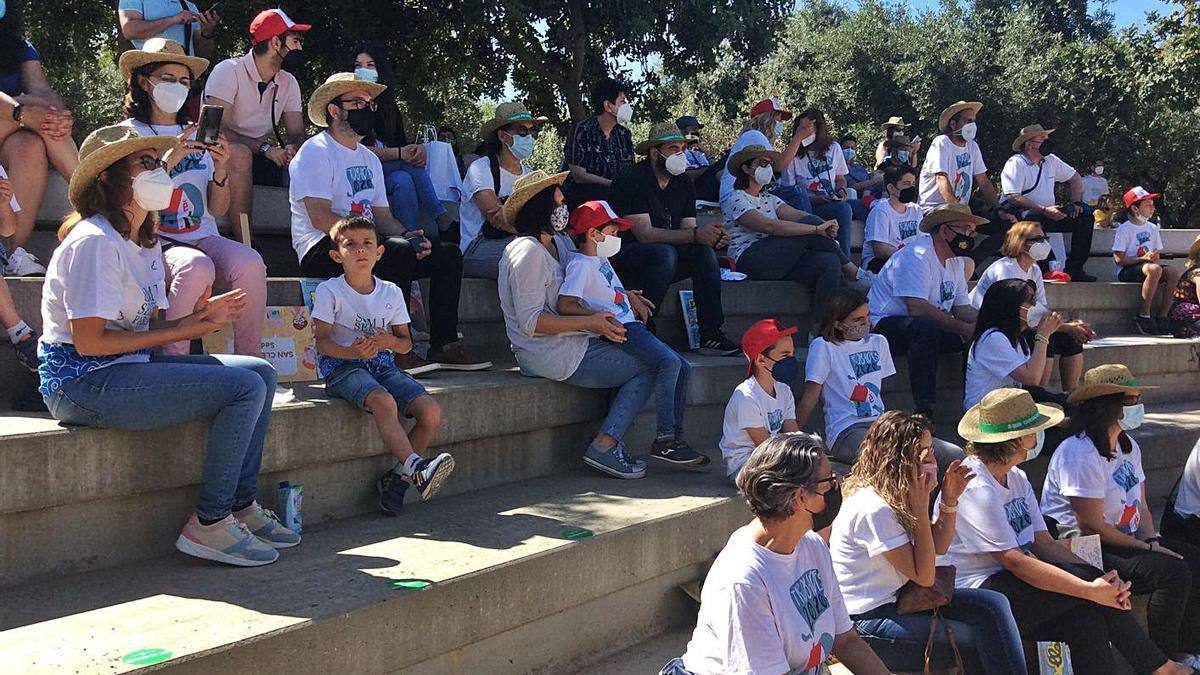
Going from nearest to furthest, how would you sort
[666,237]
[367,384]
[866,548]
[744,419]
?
1. [866,548]
2. [367,384]
3. [744,419]
4. [666,237]

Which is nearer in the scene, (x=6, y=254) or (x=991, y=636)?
(x=991, y=636)

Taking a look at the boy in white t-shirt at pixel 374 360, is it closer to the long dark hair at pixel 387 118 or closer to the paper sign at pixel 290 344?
the paper sign at pixel 290 344

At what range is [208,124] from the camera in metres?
5.16

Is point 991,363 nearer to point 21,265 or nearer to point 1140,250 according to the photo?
point 1140,250

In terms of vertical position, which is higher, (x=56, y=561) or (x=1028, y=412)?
(x=1028, y=412)

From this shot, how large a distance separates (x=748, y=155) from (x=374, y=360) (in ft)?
13.7

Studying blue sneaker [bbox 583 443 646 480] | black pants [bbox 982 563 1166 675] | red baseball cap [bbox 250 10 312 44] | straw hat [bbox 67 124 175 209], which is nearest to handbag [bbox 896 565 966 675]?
black pants [bbox 982 563 1166 675]

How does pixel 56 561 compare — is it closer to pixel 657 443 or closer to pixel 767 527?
pixel 767 527

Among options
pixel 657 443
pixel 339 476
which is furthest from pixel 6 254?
pixel 657 443

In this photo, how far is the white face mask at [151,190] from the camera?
3.98 metres

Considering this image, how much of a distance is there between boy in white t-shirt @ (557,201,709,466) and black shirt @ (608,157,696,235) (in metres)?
1.43

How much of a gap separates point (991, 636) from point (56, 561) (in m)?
3.71

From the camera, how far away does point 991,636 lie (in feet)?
15.0

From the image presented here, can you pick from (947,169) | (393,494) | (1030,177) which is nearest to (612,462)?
(393,494)
